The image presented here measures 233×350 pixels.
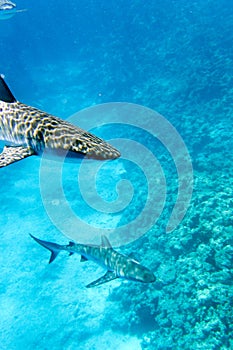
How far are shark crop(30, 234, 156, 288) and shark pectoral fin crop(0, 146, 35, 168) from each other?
10.9ft

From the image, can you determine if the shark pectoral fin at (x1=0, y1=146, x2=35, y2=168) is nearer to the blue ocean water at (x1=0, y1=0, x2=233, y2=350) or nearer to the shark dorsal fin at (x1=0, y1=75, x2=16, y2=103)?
the shark dorsal fin at (x1=0, y1=75, x2=16, y2=103)

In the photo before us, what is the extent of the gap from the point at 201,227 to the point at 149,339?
4469 mm

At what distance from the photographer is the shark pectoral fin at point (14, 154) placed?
3.41m

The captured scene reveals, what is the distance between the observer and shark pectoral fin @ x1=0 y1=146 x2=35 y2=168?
3.41m

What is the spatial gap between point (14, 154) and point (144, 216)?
33.0 feet

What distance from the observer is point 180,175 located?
13.8m

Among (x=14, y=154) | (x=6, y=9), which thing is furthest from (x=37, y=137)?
(x=6, y=9)

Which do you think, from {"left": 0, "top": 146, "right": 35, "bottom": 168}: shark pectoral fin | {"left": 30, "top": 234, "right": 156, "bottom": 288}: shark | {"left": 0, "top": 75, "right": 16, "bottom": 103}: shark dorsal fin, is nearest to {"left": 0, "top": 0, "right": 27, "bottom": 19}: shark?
{"left": 0, "top": 75, "right": 16, "bottom": 103}: shark dorsal fin

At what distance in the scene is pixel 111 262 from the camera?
23.0 ft

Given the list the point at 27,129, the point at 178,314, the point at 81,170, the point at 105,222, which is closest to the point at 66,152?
the point at 27,129

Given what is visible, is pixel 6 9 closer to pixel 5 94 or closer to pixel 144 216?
pixel 5 94

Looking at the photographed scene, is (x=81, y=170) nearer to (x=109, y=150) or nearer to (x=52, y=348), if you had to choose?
(x=52, y=348)

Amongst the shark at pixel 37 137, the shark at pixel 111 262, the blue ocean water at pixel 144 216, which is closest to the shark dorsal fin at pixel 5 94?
the shark at pixel 37 137

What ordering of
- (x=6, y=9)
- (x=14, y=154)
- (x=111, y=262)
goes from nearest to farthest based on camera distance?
(x=14, y=154) < (x=111, y=262) < (x=6, y=9)
